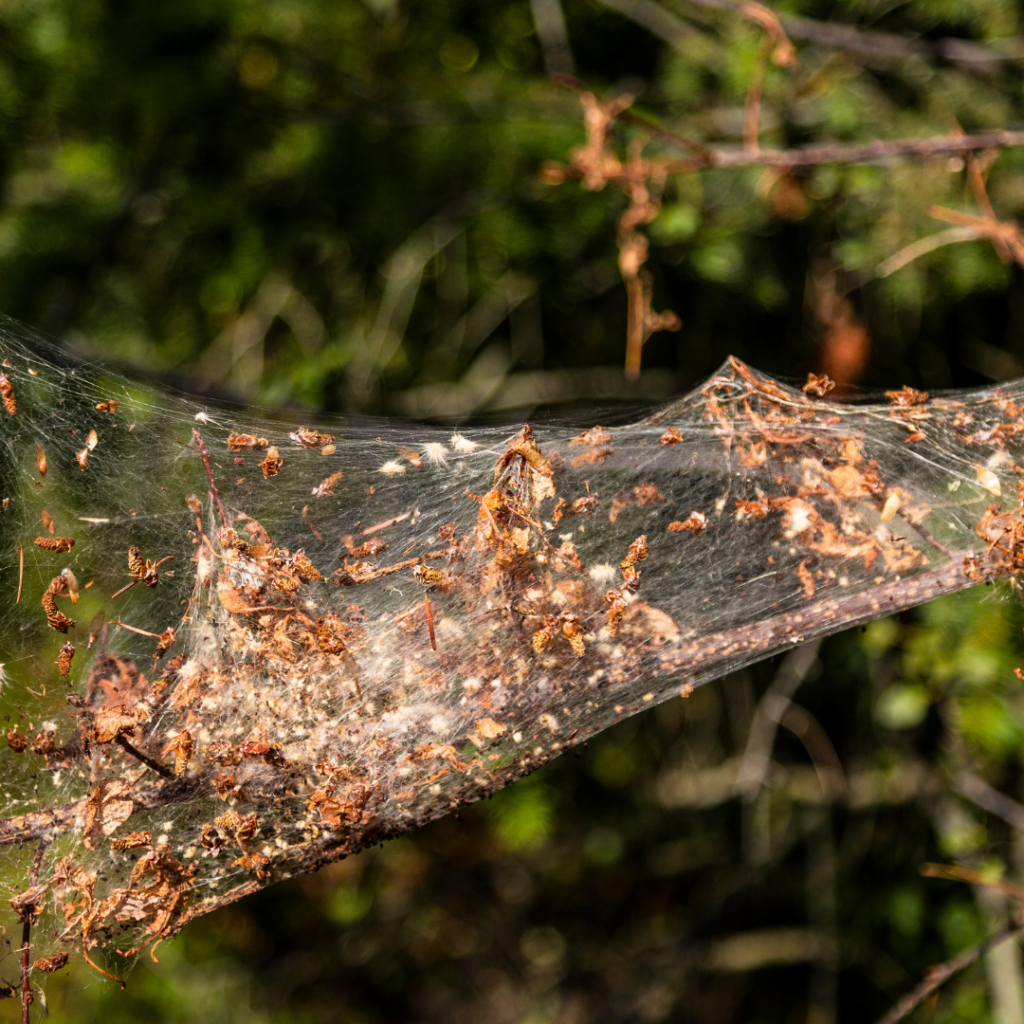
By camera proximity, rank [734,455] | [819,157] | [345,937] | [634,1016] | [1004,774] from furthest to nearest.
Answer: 1. [345,937]
2. [634,1016]
3. [1004,774]
4. [819,157]
5. [734,455]

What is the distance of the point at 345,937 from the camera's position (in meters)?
3.58

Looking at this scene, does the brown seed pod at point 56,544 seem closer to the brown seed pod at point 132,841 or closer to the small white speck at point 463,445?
the brown seed pod at point 132,841

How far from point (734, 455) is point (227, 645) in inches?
40.2

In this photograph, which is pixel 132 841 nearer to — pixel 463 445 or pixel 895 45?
pixel 463 445

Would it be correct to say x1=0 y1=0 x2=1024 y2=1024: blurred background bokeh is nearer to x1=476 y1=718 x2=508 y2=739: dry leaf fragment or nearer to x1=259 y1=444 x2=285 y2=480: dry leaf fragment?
x1=259 y1=444 x2=285 y2=480: dry leaf fragment

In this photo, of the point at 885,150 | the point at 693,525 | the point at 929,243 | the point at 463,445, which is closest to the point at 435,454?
the point at 463,445

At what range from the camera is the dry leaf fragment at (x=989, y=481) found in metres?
1.44

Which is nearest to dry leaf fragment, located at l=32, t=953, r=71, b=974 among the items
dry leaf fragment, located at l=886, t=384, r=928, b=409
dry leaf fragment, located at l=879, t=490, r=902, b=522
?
dry leaf fragment, located at l=879, t=490, r=902, b=522

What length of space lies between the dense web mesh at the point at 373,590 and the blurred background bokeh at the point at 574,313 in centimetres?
86

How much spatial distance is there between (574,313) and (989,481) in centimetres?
205

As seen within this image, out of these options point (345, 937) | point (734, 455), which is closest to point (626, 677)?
point (734, 455)

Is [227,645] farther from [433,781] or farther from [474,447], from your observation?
[474,447]

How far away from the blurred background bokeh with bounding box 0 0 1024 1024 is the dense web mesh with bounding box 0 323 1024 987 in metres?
0.86

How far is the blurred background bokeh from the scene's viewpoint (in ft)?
8.02
